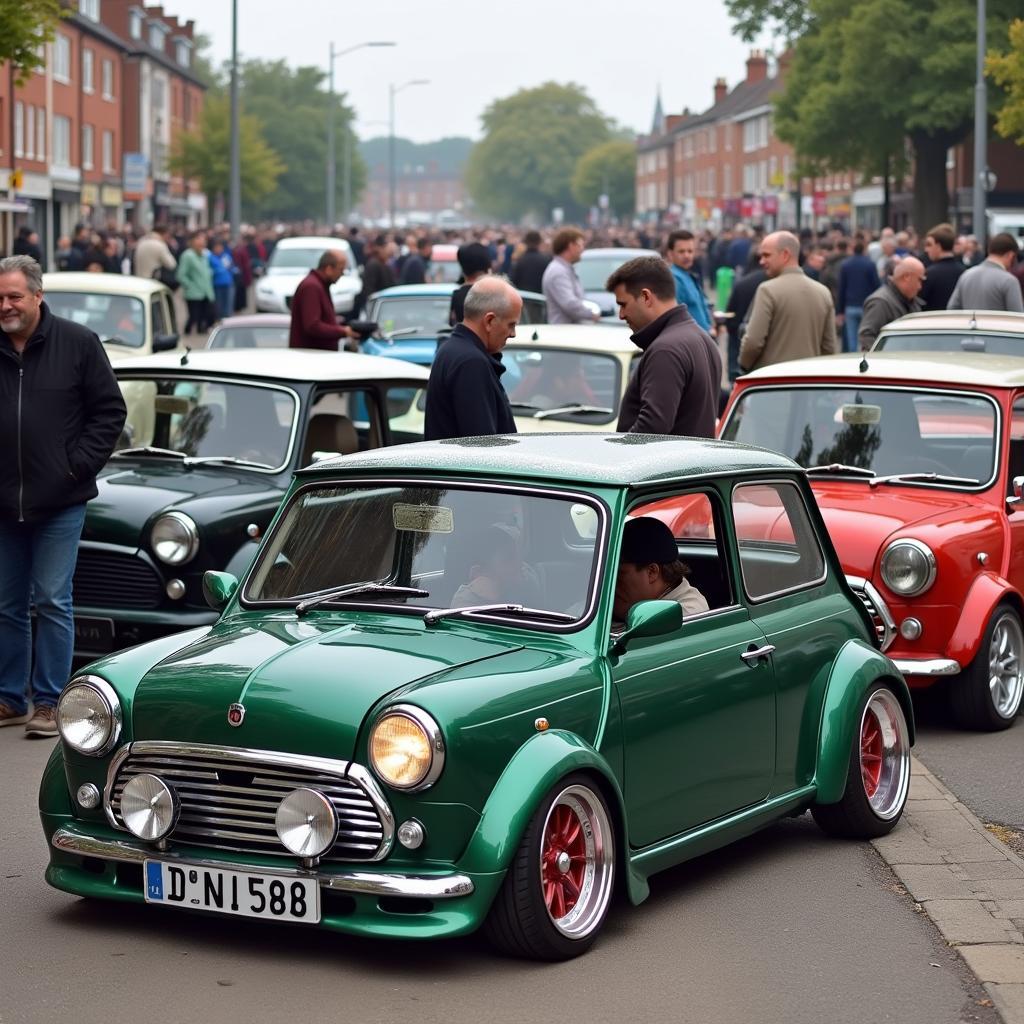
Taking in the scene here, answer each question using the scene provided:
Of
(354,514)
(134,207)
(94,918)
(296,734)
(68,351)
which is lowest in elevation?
(94,918)

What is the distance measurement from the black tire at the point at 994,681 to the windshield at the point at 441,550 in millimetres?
3714

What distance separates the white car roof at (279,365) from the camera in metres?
10.8

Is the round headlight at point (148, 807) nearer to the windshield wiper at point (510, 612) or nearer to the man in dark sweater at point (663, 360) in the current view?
the windshield wiper at point (510, 612)

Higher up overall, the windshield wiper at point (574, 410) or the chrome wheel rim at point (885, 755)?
the windshield wiper at point (574, 410)

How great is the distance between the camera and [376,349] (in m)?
20.4

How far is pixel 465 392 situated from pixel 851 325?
1630cm

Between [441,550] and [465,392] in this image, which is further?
[465,392]

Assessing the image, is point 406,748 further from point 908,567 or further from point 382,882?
point 908,567

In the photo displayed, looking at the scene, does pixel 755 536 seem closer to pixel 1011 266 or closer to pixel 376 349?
pixel 1011 266

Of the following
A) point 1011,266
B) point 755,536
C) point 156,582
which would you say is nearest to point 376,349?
point 1011,266

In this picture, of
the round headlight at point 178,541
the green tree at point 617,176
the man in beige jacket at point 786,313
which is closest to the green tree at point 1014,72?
the man in beige jacket at point 786,313

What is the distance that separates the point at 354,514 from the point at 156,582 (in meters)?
3.71

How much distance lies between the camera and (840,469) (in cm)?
997

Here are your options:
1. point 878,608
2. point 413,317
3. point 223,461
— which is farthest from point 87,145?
point 878,608
